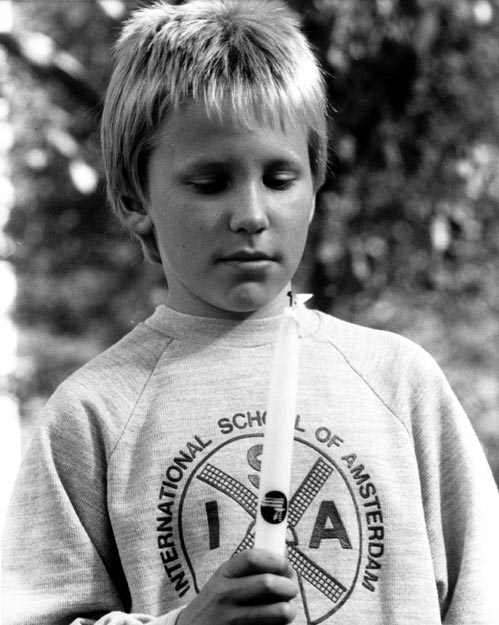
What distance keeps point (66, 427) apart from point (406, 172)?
143 inches

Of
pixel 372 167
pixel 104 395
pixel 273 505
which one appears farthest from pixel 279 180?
pixel 372 167

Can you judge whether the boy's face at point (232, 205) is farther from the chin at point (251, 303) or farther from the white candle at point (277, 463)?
the white candle at point (277, 463)

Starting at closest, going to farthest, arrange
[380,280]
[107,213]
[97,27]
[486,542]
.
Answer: [486,542] < [380,280] < [107,213] < [97,27]

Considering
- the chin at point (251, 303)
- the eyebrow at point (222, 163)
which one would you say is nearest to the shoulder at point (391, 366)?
the chin at point (251, 303)

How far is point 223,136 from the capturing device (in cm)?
220

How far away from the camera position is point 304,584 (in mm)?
2090

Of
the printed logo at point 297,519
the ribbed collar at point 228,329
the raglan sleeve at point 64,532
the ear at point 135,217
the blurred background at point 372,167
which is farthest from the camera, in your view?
the blurred background at point 372,167

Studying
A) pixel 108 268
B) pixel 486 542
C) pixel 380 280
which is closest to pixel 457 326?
pixel 380 280

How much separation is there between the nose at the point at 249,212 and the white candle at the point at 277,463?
1.50 feet

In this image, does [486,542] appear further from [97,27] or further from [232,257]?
[97,27]

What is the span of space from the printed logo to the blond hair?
0.58 m

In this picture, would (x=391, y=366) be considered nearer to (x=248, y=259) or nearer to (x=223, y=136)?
(x=248, y=259)

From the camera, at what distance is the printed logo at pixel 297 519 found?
2104mm

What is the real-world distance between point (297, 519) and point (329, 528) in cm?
6
